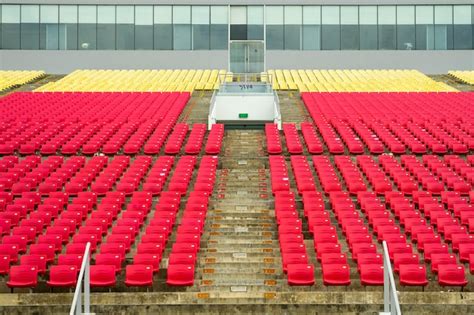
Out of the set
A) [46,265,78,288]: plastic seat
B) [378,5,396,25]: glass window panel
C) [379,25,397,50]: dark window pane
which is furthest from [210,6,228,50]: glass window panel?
[46,265,78,288]: plastic seat

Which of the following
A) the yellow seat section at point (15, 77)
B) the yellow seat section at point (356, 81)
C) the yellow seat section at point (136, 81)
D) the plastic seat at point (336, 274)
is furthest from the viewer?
the yellow seat section at point (15, 77)

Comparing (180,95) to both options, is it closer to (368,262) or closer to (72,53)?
(72,53)

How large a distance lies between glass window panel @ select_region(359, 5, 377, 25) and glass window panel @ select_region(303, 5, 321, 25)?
2509 mm

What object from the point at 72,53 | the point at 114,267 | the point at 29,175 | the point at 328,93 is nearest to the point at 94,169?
the point at 29,175

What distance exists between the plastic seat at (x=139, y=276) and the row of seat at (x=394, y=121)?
11.8m

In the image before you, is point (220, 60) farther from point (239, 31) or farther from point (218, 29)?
point (239, 31)

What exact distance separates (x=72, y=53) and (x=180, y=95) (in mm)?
13629

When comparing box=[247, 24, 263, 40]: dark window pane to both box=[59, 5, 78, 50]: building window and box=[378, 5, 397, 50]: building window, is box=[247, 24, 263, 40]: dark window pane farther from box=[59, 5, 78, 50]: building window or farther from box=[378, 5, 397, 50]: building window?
box=[59, 5, 78, 50]: building window

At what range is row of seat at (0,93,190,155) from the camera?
87.5 feet

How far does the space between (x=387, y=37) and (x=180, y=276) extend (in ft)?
119

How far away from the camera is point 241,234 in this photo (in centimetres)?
1877

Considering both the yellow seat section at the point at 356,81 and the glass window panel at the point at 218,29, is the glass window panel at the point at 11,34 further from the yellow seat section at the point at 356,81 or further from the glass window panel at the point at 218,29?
the yellow seat section at the point at 356,81

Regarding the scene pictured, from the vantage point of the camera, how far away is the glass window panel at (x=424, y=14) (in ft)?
161

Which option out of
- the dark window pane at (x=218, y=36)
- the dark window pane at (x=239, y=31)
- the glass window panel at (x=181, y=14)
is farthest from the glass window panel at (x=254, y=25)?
the glass window panel at (x=181, y=14)
